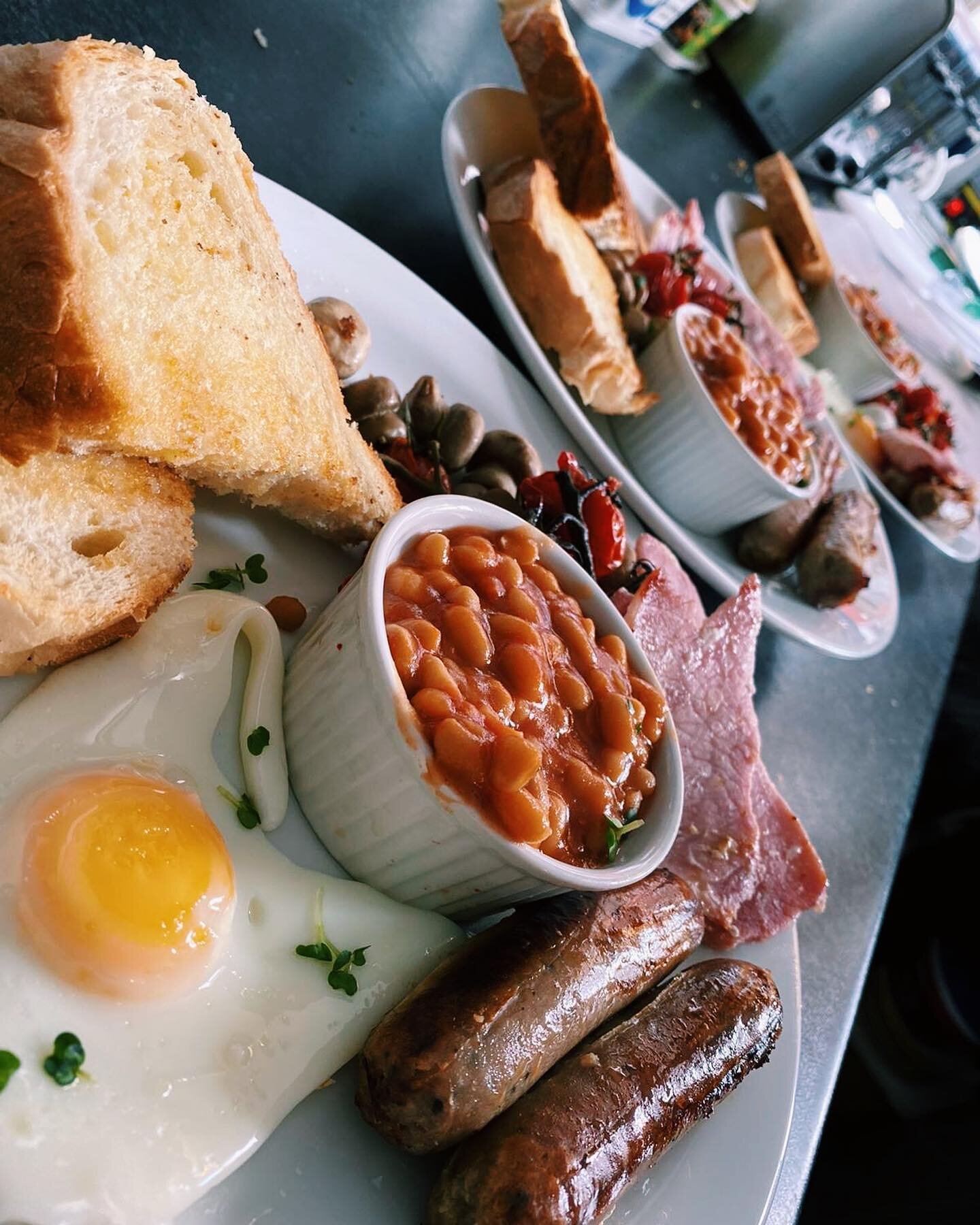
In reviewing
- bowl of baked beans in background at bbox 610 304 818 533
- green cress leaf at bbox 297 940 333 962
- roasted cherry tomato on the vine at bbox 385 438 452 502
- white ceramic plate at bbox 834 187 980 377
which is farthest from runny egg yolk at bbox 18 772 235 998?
white ceramic plate at bbox 834 187 980 377

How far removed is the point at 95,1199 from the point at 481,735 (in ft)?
2.23

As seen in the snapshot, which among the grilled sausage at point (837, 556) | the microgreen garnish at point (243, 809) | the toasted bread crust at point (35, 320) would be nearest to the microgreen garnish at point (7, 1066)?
the microgreen garnish at point (243, 809)

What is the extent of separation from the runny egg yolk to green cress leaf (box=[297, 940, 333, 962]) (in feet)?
0.39

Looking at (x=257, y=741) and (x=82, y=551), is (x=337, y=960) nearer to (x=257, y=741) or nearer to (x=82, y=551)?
(x=257, y=741)

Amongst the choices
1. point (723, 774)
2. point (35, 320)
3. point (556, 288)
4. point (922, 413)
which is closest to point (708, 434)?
Answer: point (556, 288)

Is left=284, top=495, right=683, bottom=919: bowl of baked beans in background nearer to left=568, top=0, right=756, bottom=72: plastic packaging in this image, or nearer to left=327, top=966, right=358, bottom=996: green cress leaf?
left=327, top=966, right=358, bottom=996: green cress leaf

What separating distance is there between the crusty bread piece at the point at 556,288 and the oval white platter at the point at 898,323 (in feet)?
4.56

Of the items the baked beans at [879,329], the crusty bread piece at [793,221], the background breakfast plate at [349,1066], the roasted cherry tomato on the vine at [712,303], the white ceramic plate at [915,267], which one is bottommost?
the background breakfast plate at [349,1066]

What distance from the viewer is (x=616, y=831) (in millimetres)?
1416

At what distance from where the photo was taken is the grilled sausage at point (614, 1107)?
1119 mm

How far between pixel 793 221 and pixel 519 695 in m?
3.42

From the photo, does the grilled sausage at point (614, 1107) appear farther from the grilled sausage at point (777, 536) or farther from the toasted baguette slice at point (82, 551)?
the grilled sausage at point (777, 536)

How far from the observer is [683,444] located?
2590mm

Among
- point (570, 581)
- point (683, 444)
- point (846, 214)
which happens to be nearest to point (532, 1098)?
point (570, 581)
